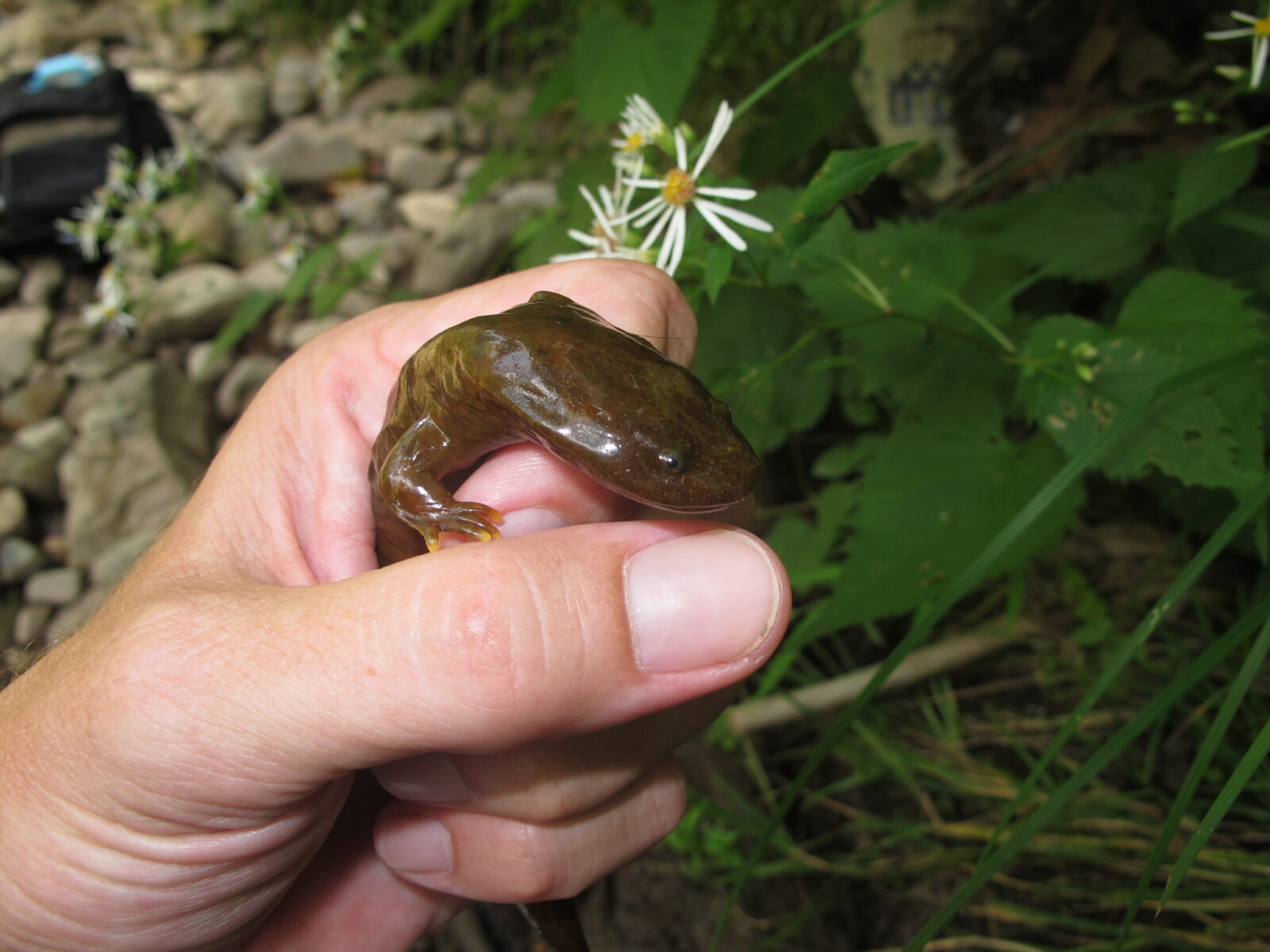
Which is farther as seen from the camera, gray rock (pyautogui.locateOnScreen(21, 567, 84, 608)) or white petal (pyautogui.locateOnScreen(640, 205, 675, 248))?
gray rock (pyautogui.locateOnScreen(21, 567, 84, 608))

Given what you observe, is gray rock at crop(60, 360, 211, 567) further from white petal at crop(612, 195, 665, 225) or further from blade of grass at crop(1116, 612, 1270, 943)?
blade of grass at crop(1116, 612, 1270, 943)

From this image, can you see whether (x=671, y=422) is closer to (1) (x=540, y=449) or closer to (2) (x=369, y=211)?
(1) (x=540, y=449)

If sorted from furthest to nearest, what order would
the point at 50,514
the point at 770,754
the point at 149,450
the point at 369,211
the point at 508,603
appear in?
the point at 369,211 → the point at 50,514 → the point at 149,450 → the point at 770,754 → the point at 508,603

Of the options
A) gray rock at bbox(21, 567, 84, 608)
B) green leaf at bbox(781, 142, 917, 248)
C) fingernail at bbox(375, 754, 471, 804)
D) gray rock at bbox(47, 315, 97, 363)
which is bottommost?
gray rock at bbox(21, 567, 84, 608)

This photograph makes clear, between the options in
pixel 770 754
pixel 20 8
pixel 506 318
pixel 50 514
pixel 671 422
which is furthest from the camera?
pixel 20 8

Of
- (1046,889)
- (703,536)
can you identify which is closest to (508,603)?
(703,536)

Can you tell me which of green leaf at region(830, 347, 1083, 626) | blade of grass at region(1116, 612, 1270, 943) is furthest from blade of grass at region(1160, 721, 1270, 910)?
green leaf at region(830, 347, 1083, 626)
